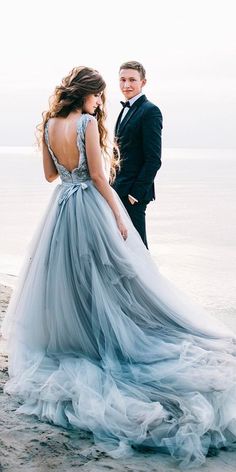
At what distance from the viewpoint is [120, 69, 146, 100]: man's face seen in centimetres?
464

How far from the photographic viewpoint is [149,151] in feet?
15.2

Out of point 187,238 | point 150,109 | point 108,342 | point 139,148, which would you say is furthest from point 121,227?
point 187,238

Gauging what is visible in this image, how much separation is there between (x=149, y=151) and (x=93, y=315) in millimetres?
1562

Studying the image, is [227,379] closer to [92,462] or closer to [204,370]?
[204,370]

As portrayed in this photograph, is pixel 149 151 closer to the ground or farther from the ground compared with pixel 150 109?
closer to the ground

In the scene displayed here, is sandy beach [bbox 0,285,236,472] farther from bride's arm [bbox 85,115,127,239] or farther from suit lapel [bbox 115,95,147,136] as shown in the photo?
suit lapel [bbox 115,95,147,136]

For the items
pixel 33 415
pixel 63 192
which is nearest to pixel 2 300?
pixel 63 192

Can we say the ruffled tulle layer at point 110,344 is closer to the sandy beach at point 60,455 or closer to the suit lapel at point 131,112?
the sandy beach at point 60,455

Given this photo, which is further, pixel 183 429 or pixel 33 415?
pixel 33 415

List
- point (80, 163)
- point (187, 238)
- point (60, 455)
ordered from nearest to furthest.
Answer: point (60, 455)
point (80, 163)
point (187, 238)

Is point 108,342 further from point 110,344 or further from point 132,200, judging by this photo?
point 132,200

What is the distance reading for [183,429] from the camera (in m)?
2.90

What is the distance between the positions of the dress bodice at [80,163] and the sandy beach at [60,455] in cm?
138

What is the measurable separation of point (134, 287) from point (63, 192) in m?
0.70
